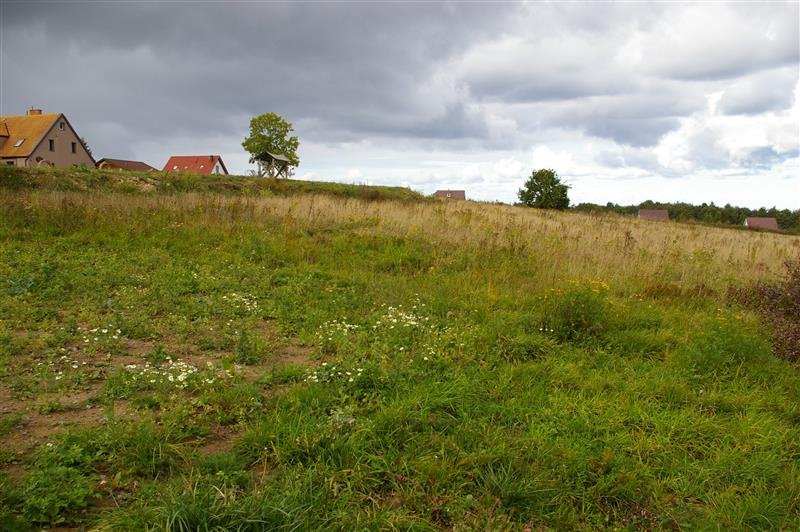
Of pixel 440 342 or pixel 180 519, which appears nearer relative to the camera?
pixel 180 519

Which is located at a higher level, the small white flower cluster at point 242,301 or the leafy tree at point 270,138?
the leafy tree at point 270,138

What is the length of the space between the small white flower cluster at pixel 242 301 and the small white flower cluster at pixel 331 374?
2177 mm

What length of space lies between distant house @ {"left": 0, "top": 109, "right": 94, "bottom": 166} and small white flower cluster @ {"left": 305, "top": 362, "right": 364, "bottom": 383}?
41939 mm

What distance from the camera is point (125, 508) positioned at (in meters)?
2.66

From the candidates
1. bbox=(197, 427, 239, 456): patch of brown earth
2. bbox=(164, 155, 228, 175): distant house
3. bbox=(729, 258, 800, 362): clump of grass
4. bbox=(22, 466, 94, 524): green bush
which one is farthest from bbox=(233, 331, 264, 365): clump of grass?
bbox=(164, 155, 228, 175): distant house

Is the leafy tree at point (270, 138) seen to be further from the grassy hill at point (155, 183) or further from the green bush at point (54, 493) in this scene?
the green bush at point (54, 493)

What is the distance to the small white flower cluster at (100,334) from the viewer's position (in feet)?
16.5

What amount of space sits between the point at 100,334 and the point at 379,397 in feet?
10.7

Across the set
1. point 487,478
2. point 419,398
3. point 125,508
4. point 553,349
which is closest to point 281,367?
point 419,398

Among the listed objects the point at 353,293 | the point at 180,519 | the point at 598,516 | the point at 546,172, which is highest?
the point at 546,172

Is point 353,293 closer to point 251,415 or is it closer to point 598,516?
point 251,415

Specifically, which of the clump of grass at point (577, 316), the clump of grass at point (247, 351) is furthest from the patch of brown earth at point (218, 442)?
the clump of grass at point (577, 316)

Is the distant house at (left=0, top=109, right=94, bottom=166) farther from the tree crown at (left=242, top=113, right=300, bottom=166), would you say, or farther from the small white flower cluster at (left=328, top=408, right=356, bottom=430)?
the small white flower cluster at (left=328, top=408, right=356, bottom=430)

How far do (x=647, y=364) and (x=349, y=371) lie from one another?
303 centimetres
